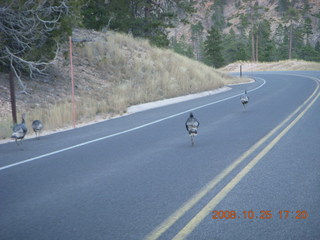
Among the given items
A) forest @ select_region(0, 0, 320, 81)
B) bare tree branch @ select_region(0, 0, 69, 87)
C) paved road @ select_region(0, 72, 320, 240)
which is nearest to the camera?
paved road @ select_region(0, 72, 320, 240)

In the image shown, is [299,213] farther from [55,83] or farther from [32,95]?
[55,83]

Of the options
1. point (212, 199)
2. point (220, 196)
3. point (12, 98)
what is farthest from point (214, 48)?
point (212, 199)

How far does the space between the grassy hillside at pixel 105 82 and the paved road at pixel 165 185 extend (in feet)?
15.1

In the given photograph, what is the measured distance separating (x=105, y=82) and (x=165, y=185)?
16725 millimetres

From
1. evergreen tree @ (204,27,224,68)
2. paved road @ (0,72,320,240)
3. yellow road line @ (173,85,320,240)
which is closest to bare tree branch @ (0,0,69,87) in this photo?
paved road @ (0,72,320,240)

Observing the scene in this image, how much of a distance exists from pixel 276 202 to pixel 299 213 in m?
0.41

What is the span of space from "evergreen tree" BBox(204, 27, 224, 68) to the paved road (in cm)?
7024

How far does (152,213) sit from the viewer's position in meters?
4.63

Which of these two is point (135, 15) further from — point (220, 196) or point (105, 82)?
point (220, 196)

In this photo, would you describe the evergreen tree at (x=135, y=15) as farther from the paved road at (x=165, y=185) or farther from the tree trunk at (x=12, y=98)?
the paved road at (x=165, y=185)

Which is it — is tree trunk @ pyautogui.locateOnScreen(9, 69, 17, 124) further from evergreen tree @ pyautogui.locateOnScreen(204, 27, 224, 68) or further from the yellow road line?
evergreen tree @ pyautogui.locateOnScreen(204, 27, 224, 68)

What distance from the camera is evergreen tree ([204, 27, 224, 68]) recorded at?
258 ft

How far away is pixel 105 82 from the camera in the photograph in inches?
861

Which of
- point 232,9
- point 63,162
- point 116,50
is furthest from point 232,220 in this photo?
point 232,9
